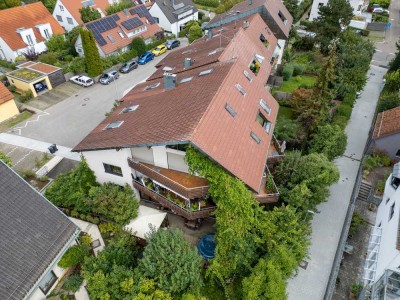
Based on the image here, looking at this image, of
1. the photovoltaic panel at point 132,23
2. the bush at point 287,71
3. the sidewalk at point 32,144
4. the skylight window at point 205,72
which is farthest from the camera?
the photovoltaic panel at point 132,23

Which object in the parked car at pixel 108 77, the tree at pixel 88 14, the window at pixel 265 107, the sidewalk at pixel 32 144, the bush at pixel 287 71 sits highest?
the tree at pixel 88 14

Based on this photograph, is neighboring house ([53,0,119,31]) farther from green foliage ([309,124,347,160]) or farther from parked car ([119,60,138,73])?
green foliage ([309,124,347,160])

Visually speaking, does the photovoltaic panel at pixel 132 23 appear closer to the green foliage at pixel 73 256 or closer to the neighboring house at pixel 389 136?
the neighboring house at pixel 389 136

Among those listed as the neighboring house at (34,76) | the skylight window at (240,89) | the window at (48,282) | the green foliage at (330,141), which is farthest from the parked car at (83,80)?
the green foliage at (330,141)

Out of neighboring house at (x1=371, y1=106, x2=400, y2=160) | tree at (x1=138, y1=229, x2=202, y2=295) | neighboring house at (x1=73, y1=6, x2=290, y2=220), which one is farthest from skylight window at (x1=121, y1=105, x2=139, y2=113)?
neighboring house at (x1=371, y1=106, x2=400, y2=160)

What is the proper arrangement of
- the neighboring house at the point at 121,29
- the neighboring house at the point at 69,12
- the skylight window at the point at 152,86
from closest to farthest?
the skylight window at the point at 152,86 → the neighboring house at the point at 121,29 → the neighboring house at the point at 69,12

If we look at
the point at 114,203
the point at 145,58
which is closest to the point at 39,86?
the point at 145,58

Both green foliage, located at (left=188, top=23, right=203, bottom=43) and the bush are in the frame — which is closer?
the bush

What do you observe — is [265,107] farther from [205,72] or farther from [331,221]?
[331,221]
